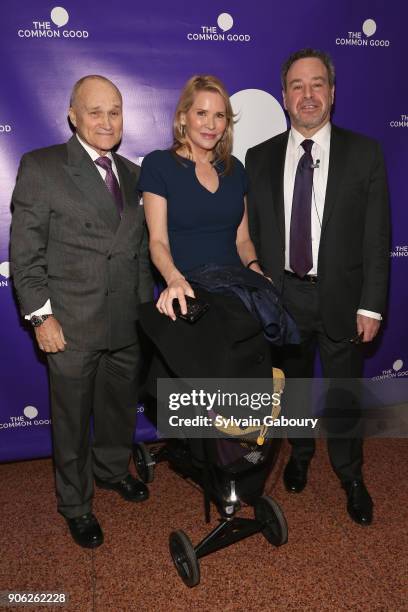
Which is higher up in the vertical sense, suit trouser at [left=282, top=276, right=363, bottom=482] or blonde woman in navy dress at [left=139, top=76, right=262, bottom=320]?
blonde woman in navy dress at [left=139, top=76, right=262, bottom=320]

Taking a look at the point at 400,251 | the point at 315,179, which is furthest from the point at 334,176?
the point at 400,251

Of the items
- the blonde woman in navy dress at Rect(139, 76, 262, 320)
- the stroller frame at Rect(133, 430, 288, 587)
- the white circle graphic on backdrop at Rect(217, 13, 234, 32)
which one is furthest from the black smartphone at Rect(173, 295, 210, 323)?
the white circle graphic on backdrop at Rect(217, 13, 234, 32)

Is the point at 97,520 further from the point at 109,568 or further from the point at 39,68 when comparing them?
the point at 39,68

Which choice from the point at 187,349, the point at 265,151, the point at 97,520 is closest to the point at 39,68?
the point at 265,151

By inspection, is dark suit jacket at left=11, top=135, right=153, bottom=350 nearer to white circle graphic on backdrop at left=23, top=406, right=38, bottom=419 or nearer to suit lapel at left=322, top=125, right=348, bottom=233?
suit lapel at left=322, top=125, right=348, bottom=233

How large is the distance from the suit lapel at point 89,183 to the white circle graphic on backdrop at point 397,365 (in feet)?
8.26

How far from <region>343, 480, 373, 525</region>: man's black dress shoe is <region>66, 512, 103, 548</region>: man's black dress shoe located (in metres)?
1.29

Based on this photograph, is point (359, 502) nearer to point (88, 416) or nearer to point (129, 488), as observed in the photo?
point (129, 488)

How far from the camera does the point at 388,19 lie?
3.45 m

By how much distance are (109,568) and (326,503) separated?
3.96ft

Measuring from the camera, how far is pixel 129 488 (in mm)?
3107

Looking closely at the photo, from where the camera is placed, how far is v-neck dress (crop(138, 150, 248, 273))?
2.44 m

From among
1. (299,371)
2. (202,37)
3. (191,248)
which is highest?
(202,37)
